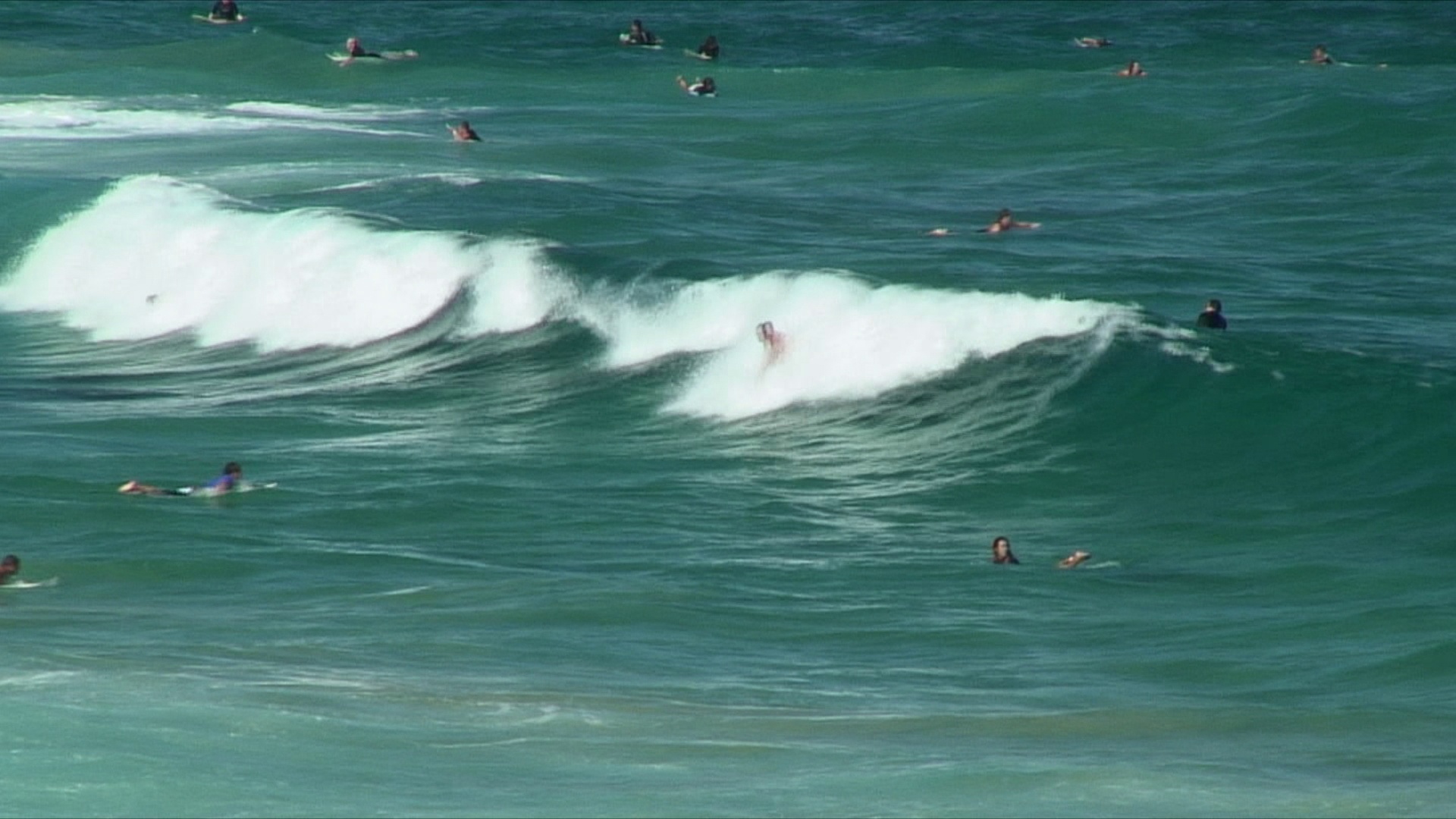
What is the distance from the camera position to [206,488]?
20.9m

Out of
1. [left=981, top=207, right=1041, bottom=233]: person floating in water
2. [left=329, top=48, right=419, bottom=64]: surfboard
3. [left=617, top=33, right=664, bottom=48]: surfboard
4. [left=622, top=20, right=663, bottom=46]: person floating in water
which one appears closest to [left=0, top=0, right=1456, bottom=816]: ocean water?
[left=981, top=207, right=1041, bottom=233]: person floating in water

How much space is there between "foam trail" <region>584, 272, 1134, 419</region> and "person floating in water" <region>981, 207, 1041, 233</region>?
655 cm

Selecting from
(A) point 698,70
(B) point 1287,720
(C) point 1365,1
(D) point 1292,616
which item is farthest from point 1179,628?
(C) point 1365,1

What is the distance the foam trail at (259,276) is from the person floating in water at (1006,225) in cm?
626

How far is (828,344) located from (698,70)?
31407mm

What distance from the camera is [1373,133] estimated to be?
140 ft

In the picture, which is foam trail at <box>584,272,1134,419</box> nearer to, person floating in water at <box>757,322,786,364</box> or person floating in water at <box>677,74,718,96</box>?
person floating in water at <box>757,322,786,364</box>

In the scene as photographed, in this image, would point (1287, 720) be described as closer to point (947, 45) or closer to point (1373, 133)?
point (1373, 133)

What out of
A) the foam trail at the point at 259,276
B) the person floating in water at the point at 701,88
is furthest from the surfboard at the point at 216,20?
the foam trail at the point at 259,276

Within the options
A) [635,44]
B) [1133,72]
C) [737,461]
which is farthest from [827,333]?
[635,44]

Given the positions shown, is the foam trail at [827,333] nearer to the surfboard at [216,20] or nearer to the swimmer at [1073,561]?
the swimmer at [1073,561]

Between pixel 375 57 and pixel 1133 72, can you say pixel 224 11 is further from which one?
pixel 1133 72

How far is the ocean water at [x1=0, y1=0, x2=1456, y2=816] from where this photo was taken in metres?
13.7

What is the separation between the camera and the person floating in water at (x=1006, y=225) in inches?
1325
